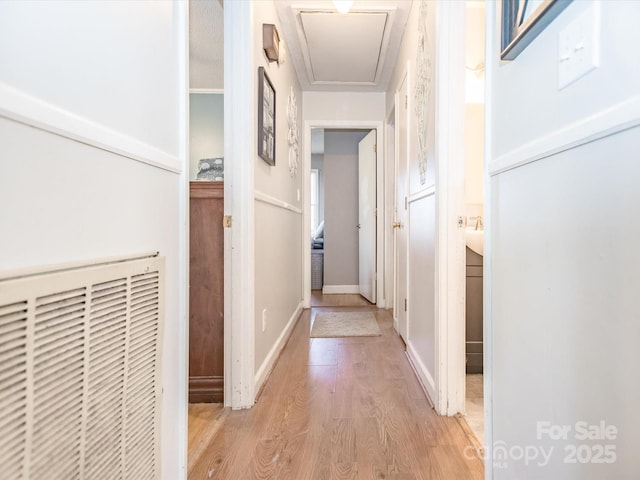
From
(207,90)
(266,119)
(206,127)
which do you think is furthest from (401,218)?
(207,90)

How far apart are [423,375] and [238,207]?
1303 millimetres

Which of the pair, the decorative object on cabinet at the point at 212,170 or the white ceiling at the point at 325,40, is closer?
the white ceiling at the point at 325,40

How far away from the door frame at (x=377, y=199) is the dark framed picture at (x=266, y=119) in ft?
4.92

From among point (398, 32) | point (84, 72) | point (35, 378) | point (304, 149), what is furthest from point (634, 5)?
point (304, 149)

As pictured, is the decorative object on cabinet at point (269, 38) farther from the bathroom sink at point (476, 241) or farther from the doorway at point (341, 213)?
the doorway at point (341, 213)

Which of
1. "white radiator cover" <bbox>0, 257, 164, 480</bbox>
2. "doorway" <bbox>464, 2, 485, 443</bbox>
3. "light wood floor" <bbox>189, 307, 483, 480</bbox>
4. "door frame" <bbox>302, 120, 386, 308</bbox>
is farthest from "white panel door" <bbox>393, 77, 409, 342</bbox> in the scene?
"white radiator cover" <bbox>0, 257, 164, 480</bbox>

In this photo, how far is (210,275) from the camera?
1679 mm

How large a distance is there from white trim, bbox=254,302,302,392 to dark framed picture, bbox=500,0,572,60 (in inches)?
66.4

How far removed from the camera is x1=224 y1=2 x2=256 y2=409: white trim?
63.9 inches

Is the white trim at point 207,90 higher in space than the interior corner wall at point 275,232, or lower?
higher

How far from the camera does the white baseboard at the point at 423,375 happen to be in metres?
1.63

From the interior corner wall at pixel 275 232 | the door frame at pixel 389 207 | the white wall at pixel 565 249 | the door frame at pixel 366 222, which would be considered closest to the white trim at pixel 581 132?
the white wall at pixel 565 249

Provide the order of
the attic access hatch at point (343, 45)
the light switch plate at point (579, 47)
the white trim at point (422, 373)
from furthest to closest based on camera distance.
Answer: the attic access hatch at point (343, 45) → the white trim at point (422, 373) → the light switch plate at point (579, 47)

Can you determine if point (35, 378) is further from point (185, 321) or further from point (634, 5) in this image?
point (634, 5)
